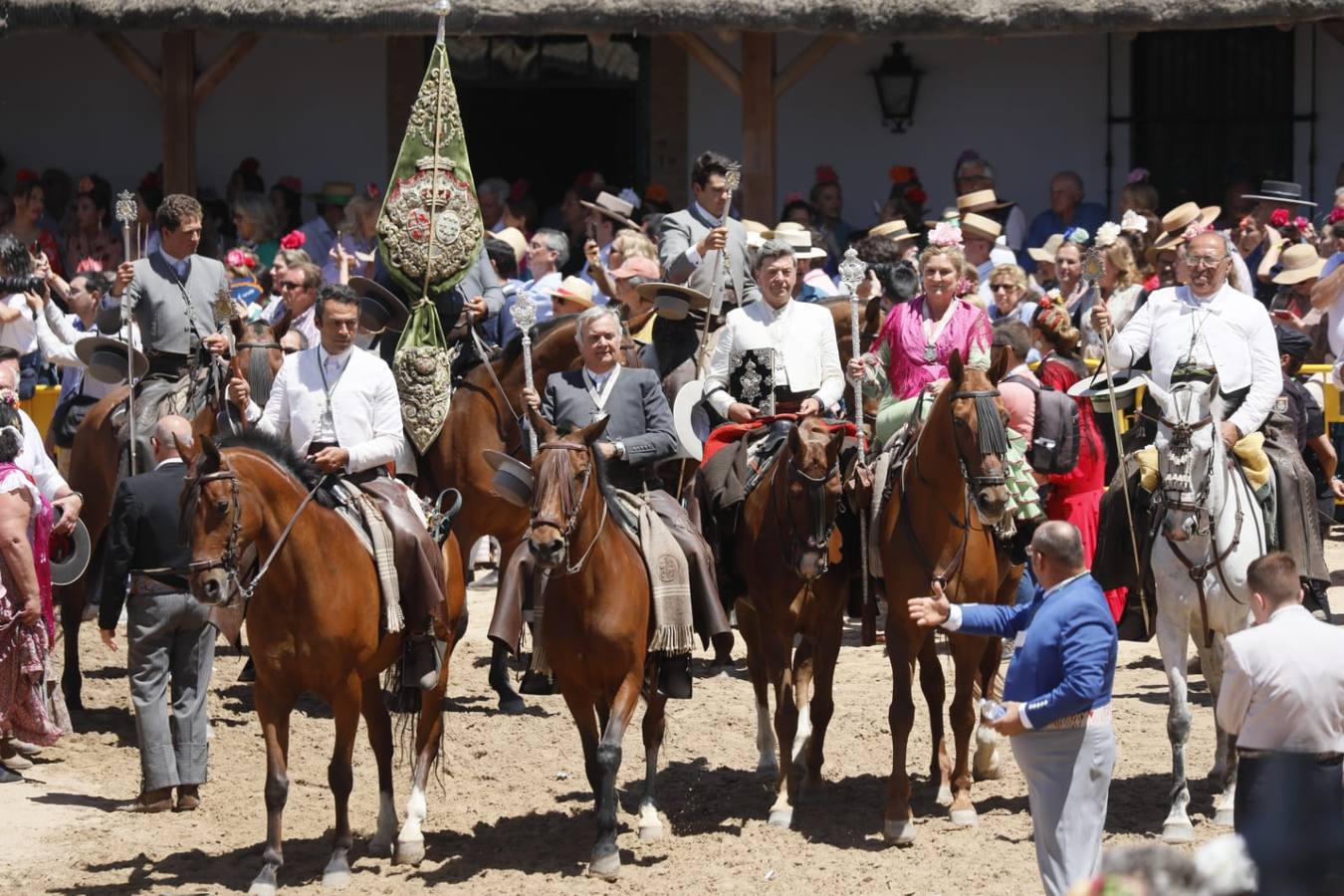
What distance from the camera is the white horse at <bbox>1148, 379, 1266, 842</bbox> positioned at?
9906 mm

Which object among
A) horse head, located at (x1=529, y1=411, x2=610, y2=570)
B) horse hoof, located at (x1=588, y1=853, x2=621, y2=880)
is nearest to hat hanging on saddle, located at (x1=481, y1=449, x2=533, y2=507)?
horse head, located at (x1=529, y1=411, x2=610, y2=570)

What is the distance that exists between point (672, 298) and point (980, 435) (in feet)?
10.1

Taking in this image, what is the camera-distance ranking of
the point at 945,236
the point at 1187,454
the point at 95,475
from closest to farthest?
the point at 1187,454
the point at 945,236
the point at 95,475

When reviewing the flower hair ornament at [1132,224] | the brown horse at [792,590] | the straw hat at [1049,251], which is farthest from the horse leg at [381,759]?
the flower hair ornament at [1132,224]

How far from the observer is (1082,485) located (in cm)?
1246

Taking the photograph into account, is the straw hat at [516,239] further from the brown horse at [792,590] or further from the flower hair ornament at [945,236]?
the brown horse at [792,590]

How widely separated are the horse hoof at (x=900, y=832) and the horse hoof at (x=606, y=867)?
4.24 ft

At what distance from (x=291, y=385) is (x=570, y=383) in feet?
4.38

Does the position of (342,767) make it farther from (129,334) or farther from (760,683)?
(129,334)

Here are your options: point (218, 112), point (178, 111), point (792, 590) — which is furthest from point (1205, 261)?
point (218, 112)

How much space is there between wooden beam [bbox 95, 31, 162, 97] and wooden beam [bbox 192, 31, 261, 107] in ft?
1.29

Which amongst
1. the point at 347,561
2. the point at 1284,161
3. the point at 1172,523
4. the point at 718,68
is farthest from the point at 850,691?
the point at 1284,161

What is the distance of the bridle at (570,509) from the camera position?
9086 millimetres

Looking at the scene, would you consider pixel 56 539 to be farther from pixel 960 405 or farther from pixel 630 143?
pixel 630 143
